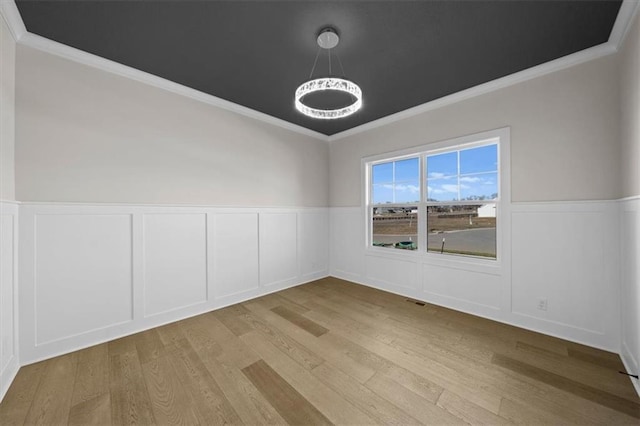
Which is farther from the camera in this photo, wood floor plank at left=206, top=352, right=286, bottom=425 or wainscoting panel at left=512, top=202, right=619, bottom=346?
wainscoting panel at left=512, top=202, right=619, bottom=346

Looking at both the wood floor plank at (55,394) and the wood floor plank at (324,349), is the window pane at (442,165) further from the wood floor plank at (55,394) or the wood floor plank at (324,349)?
the wood floor plank at (55,394)

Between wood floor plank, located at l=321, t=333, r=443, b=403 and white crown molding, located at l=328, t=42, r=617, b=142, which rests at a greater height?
white crown molding, located at l=328, t=42, r=617, b=142

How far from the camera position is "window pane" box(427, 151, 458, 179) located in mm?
3200

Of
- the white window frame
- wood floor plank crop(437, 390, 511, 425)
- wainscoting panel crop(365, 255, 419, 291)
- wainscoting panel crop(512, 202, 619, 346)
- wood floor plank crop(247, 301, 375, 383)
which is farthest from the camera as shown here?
wainscoting panel crop(365, 255, 419, 291)

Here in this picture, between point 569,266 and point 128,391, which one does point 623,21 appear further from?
point 128,391

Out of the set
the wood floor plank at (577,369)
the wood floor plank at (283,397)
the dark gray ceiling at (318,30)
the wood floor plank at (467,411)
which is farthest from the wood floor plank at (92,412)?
the wood floor plank at (577,369)

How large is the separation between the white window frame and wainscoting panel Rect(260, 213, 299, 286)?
1.25 metres

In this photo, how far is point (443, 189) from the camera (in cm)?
330

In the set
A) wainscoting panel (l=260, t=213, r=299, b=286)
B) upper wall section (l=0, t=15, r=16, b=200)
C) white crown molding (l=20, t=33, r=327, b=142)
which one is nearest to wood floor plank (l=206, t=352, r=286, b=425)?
wainscoting panel (l=260, t=213, r=299, b=286)

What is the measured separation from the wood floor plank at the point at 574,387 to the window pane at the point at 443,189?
1.86m

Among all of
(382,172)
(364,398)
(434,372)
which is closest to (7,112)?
(364,398)

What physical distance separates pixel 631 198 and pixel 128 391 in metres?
3.93

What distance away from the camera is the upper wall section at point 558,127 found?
2.19 meters

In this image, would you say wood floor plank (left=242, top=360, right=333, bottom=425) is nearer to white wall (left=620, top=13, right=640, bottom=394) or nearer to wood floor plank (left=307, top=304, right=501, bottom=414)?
wood floor plank (left=307, top=304, right=501, bottom=414)
